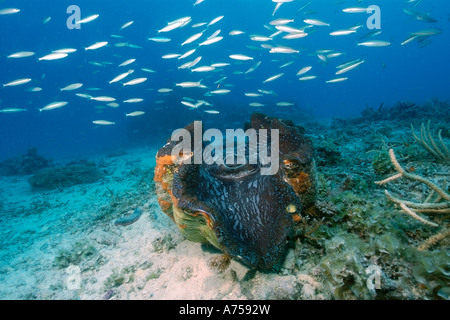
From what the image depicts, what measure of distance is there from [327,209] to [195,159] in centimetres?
174

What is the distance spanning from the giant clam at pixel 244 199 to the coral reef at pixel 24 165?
1598 cm

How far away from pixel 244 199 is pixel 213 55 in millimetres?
90539

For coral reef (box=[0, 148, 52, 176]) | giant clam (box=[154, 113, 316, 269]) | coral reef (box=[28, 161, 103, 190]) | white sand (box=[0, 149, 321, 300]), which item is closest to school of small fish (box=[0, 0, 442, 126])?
coral reef (box=[28, 161, 103, 190])

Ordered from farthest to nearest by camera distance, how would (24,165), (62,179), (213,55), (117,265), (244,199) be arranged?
(213,55), (24,165), (62,179), (117,265), (244,199)

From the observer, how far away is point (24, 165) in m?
14.1

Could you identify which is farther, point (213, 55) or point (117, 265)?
point (213, 55)

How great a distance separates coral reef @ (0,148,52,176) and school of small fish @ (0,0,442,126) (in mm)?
3295

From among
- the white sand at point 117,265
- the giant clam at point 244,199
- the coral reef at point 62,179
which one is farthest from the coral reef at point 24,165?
the giant clam at point 244,199

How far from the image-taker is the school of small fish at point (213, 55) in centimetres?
845

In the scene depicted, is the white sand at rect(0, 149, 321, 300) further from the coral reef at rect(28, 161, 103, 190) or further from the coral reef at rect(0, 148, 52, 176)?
the coral reef at rect(0, 148, 52, 176)

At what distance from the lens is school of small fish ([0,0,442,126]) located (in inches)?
333

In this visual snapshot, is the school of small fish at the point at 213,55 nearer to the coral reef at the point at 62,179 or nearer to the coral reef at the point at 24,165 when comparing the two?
the coral reef at the point at 62,179

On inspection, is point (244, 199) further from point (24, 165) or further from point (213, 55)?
point (213, 55)

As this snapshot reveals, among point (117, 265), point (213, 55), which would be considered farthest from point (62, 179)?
point (213, 55)
